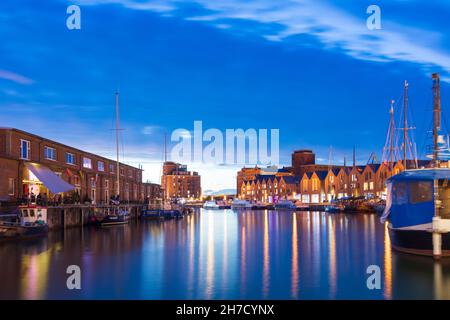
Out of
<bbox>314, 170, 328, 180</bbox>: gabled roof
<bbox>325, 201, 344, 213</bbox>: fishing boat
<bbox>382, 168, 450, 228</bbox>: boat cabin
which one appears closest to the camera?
<bbox>382, 168, 450, 228</bbox>: boat cabin

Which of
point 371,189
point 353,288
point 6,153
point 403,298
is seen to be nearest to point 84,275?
point 353,288

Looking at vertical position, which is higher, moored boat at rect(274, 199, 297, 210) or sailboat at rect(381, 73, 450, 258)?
sailboat at rect(381, 73, 450, 258)

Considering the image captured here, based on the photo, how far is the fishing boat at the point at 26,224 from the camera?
4434cm

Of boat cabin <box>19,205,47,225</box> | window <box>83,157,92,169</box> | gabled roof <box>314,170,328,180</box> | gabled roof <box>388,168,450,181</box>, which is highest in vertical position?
window <box>83,157,92,169</box>

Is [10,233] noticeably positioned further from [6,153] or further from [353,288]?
[353,288]

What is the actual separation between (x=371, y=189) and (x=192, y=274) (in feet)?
369

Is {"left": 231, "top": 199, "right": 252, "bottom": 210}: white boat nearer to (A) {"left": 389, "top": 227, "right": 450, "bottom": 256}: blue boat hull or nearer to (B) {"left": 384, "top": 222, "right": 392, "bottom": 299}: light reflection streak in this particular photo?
(B) {"left": 384, "top": 222, "right": 392, "bottom": 299}: light reflection streak

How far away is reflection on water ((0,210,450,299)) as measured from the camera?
976 inches

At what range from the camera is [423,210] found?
33250 mm

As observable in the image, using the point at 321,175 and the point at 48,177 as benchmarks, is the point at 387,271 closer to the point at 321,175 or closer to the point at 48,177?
the point at 48,177

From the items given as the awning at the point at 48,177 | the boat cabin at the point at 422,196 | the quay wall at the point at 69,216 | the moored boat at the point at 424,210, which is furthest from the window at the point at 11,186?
the boat cabin at the point at 422,196

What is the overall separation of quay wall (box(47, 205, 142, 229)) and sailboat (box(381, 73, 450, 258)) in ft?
123

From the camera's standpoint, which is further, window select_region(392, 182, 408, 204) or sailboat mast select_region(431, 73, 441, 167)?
sailboat mast select_region(431, 73, 441, 167)

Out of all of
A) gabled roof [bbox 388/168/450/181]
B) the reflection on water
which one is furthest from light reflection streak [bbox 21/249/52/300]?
gabled roof [bbox 388/168/450/181]
